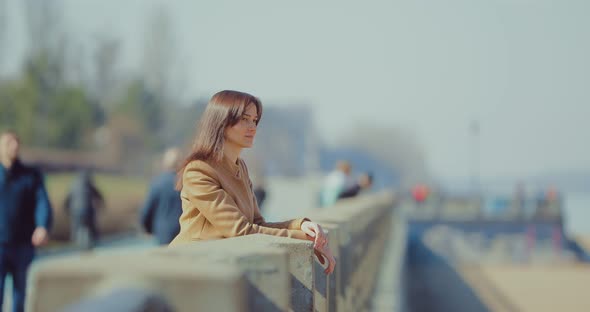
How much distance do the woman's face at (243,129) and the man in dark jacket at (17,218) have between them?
149 inches

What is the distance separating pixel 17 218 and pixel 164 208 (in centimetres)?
140

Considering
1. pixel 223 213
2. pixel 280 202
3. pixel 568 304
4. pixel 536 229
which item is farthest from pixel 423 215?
pixel 223 213

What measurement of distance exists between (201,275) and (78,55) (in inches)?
2015

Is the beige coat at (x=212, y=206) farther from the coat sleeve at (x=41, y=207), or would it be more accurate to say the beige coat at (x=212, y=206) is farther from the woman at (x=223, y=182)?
the coat sleeve at (x=41, y=207)

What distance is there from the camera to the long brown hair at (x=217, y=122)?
3691mm

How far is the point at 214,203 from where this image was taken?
3545mm

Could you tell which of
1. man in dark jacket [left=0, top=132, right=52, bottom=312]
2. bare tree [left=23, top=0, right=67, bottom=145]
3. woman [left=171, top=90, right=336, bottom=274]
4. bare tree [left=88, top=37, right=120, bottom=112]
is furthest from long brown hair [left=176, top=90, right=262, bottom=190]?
bare tree [left=88, top=37, right=120, bottom=112]

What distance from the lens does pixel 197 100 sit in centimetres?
6256

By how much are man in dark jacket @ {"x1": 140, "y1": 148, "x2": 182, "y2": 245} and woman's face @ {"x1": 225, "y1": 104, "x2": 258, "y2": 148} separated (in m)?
4.35

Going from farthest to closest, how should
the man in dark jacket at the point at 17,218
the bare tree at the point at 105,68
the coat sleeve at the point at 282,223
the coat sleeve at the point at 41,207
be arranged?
the bare tree at the point at 105,68
the coat sleeve at the point at 41,207
the man in dark jacket at the point at 17,218
the coat sleeve at the point at 282,223

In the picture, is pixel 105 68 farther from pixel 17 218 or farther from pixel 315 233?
pixel 315 233

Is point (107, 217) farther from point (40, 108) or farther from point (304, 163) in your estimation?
point (304, 163)

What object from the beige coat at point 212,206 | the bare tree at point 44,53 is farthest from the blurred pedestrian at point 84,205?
the bare tree at point 44,53

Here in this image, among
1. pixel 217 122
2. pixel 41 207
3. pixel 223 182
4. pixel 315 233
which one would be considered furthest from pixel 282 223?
pixel 41 207
